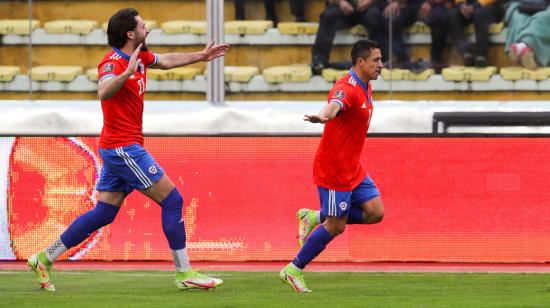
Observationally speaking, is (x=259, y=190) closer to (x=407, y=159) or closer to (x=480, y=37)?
(x=407, y=159)

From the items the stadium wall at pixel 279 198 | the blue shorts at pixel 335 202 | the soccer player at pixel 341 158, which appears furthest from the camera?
the stadium wall at pixel 279 198

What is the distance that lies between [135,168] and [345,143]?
1598mm

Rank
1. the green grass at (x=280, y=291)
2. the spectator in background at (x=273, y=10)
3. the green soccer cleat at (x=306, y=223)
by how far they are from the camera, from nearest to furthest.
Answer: the green grass at (x=280, y=291), the green soccer cleat at (x=306, y=223), the spectator in background at (x=273, y=10)

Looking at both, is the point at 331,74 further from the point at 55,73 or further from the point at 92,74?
the point at 55,73

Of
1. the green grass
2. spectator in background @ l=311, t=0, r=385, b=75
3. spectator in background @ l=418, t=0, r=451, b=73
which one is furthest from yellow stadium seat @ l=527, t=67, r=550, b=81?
the green grass

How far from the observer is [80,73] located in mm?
15906

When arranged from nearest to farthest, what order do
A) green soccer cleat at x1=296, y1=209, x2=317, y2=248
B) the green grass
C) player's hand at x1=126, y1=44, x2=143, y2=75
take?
the green grass → player's hand at x1=126, y1=44, x2=143, y2=75 → green soccer cleat at x1=296, y1=209, x2=317, y2=248

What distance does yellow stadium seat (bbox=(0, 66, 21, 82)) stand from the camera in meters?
15.6

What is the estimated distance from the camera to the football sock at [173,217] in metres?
8.58

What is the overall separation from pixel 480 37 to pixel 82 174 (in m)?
5.88

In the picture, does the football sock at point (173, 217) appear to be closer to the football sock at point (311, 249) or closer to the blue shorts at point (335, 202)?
the football sock at point (311, 249)

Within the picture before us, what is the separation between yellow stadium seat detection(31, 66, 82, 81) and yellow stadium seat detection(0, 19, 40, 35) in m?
0.53

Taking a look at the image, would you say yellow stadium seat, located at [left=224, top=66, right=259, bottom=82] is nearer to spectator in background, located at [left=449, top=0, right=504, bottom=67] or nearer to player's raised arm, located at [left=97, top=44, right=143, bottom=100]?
spectator in background, located at [left=449, top=0, right=504, bottom=67]

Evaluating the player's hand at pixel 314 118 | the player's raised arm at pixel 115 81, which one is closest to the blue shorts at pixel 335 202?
the player's hand at pixel 314 118
